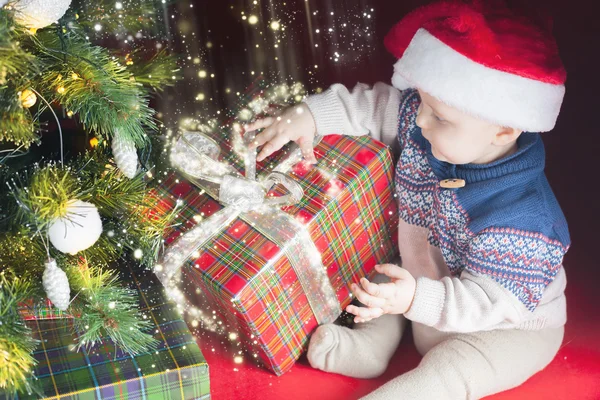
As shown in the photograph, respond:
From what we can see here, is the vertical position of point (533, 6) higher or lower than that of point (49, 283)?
higher

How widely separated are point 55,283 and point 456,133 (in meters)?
0.61

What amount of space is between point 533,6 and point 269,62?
0.62 meters

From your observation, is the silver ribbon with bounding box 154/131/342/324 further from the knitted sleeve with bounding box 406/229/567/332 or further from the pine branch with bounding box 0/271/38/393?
the pine branch with bounding box 0/271/38/393

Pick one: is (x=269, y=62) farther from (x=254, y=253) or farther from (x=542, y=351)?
(x=542, y=351)

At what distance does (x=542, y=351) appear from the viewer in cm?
113

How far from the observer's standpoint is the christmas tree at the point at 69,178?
774 millimetres

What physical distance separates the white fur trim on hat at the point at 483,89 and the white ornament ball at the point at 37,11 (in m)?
0.51

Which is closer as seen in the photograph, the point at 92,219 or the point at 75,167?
the point at 92,219

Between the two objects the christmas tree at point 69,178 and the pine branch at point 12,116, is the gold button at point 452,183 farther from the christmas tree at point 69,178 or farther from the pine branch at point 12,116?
the pine branch at point 12,116

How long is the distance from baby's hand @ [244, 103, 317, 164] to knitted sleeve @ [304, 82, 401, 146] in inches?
0.8

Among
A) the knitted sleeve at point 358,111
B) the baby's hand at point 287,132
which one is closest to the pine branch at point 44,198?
the baby's hand at point 287,132

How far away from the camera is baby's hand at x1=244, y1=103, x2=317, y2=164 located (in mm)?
1192

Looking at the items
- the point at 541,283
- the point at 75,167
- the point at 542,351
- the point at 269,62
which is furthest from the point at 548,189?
the point at 75,167

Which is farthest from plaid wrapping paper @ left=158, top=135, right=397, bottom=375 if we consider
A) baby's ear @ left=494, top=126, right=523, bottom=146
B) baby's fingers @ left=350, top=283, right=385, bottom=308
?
baby's ear @ left=494, top=126, right=523, bottom=146
